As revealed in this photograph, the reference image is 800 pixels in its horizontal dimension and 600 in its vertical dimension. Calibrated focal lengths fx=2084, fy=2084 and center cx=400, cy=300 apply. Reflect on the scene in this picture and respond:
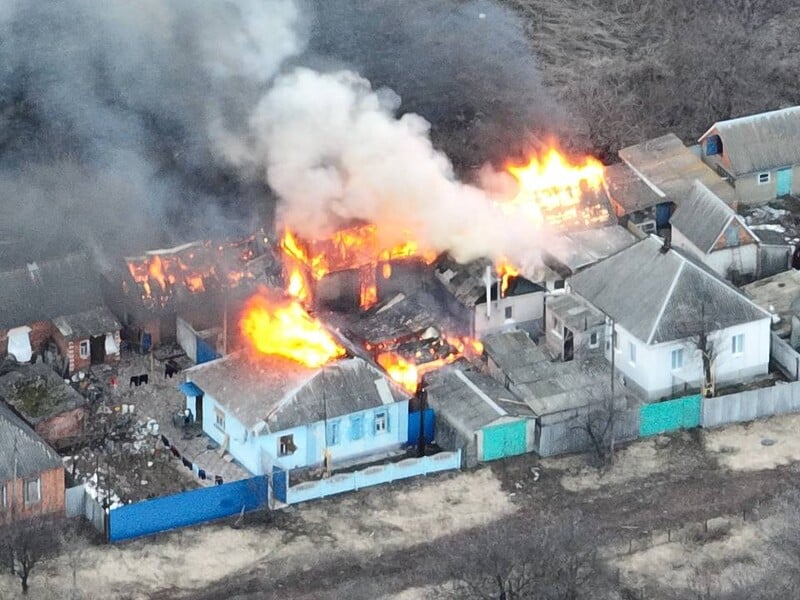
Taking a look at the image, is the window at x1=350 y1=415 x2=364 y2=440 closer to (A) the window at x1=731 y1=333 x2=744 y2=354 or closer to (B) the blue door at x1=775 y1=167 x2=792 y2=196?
(A) the window at x1=731 y1=333 x2=744 y2=354

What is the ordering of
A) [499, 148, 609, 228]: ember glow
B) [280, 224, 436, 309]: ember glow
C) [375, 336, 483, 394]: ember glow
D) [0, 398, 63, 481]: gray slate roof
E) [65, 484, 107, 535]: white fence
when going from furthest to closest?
[499, 148, 609, 228]: ember glow → [280, 224, 436, 309]: ember glow → [375, 336, 483, 394]: ember glow → [65, 484, 107, 535]: white fence → [0, 398, 63, 481]: gray slate roof

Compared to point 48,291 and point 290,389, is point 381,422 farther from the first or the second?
point 48,291

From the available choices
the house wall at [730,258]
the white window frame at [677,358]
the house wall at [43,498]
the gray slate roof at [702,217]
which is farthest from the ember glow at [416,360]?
the house wall at [43,498]

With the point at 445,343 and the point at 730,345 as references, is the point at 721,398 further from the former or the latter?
the point at 445,343

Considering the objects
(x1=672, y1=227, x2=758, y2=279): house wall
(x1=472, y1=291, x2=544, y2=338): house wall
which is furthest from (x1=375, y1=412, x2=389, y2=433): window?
(x1=672, y1=227, x2=758, y2=279): house wall

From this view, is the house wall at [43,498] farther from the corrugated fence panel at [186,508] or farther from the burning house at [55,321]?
the burning house at [55,321]

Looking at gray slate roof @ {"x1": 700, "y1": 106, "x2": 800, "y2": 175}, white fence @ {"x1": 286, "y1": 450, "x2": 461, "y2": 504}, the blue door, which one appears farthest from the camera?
the blue door

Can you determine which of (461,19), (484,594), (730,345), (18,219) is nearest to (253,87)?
(18,219)
